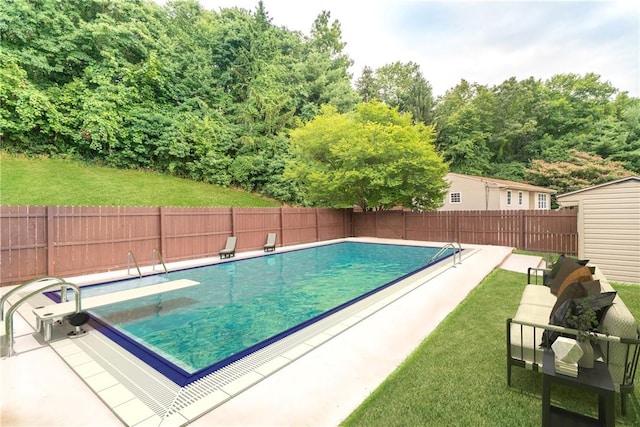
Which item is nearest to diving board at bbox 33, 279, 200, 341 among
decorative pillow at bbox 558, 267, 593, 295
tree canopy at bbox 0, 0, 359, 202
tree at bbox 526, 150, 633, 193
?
decorative pillow at bbox 558, 267, 593, 295

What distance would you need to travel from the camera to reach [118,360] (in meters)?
3.46

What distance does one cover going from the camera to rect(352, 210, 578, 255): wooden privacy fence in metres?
11.4

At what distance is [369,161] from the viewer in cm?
1611

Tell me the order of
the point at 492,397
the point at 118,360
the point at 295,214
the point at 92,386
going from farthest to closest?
1. the point at 295,214
2. the point at 118,360
3. the point at 92,386
4. the point at 492,397

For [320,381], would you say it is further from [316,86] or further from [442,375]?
[316,86]

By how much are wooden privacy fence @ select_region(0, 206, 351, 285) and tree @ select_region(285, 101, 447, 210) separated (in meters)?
4.54

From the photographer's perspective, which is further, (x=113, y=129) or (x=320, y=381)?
(x=113, y=129)

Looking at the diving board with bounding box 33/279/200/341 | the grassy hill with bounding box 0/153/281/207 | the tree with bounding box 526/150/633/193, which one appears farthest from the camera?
the tree with bounding box 526/150/633/193

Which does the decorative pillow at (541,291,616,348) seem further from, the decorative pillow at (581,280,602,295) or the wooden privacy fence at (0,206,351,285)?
the wooden privacy fence at (0,206,351,285)

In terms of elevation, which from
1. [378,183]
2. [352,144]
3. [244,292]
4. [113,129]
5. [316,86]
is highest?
[316,86]

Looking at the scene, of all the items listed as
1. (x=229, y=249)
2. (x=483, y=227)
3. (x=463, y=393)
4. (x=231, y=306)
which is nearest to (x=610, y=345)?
(x=463, y=393)

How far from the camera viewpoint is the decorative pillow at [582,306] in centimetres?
256

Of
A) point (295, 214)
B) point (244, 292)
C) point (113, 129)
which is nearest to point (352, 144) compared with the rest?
point (295, 214)

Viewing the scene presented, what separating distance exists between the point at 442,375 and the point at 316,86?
81.1 feet
